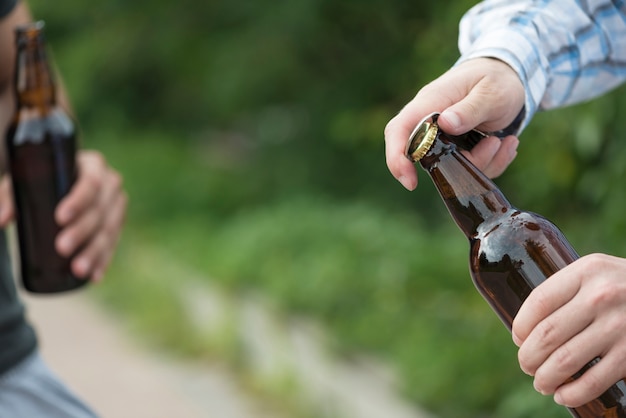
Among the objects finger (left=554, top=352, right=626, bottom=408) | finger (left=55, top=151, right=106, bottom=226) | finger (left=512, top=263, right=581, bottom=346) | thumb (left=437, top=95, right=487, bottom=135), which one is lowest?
finger (left=554, top=352, right=626, bottom=408)

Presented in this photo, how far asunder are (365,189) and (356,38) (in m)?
0.96

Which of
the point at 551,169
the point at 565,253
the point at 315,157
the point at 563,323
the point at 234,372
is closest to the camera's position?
the point at 563,323

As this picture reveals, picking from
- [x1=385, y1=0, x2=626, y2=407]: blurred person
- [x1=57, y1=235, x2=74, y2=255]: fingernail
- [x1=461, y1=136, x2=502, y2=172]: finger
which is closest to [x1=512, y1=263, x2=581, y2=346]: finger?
[x1=385, y1=0, x2=626, y2=407]: blurred person

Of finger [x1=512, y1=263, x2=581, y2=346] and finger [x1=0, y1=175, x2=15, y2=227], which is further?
finger [x1=0, y1=175, x2=15, y2=227]

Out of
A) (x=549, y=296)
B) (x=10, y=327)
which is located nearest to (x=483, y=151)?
(x=549, y=296)

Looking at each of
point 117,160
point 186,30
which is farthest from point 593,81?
point 117,160

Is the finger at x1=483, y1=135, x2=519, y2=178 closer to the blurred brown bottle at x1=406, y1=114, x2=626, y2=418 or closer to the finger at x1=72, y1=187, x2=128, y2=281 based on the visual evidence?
the blurred brown bottle at x1=406, y1=114, x2=626, y2=418

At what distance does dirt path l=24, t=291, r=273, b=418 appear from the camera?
4.84 meters

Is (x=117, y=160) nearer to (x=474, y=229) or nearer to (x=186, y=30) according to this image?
(x=186, y=30)

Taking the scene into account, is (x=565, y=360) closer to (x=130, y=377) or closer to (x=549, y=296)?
(x=549, y=296)

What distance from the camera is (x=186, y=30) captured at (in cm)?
670

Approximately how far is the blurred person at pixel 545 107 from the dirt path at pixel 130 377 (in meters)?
3.46

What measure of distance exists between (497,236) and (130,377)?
4.35 meters

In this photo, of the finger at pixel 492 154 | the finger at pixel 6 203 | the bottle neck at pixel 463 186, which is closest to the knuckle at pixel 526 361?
the bottle neck at pixel 463 186
